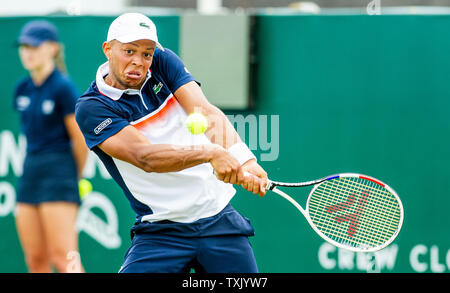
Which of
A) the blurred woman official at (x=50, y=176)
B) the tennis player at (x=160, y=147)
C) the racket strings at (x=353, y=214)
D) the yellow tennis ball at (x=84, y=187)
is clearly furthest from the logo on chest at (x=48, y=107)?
the racket strings at (x=353, y=214)

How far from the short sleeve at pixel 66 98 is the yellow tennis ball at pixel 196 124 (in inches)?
85.6

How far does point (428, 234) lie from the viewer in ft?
17.9

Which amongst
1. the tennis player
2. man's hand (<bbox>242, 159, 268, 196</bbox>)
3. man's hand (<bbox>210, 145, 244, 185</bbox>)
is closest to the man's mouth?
the tennis player

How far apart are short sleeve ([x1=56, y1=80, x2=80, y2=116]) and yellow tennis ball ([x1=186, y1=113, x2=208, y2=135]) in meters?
2.17

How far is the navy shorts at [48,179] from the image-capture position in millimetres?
5430

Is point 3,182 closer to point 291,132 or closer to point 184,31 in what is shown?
point 184,31

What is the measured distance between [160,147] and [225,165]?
307 mm

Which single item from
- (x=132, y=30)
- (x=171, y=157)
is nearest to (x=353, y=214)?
(x=171, y=157)

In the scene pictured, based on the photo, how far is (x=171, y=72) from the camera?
11.6 ft

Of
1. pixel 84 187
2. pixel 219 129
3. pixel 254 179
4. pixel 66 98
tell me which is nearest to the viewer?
pixel 254 179

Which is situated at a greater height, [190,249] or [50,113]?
[50,113]

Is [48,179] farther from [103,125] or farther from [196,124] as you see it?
[196,124]

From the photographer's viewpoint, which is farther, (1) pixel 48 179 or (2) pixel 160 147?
(1) pixel 48 179

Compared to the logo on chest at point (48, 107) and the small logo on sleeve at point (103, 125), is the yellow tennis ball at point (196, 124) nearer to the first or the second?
the small logo on sleeve at point (103, 125)
